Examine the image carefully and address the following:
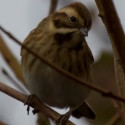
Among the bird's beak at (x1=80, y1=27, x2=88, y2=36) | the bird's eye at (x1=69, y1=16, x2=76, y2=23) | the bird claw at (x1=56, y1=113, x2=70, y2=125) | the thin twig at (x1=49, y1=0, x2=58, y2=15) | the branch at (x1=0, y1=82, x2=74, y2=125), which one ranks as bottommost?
the bird claw at (x1=56, y1=113, x2=70, y2=125)

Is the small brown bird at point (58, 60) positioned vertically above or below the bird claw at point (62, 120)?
above

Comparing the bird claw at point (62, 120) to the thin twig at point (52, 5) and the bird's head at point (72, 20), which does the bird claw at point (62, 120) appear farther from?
the thin twig at point (52, 5)

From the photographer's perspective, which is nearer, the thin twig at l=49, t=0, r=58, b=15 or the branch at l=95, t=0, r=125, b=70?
the branch at l=95, t=0, r=125, b=70

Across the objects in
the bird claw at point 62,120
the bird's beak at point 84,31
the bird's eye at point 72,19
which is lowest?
the bird claw at point 62,120

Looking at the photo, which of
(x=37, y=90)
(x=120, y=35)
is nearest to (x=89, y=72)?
(x=37, y=90)

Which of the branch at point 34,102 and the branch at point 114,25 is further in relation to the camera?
the branch at point 34,102

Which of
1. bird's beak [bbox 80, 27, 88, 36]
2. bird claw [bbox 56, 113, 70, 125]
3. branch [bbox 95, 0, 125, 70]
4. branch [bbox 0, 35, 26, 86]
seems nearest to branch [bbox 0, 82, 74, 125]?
bird claw [bbox 56, 113, 70, 125]

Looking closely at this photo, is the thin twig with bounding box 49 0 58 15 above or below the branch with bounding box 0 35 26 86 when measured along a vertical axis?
above

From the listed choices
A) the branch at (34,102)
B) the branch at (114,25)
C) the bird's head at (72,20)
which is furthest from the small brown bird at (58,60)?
the branch at (114,25)

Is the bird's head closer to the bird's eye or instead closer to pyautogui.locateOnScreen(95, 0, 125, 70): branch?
the bird's eye
